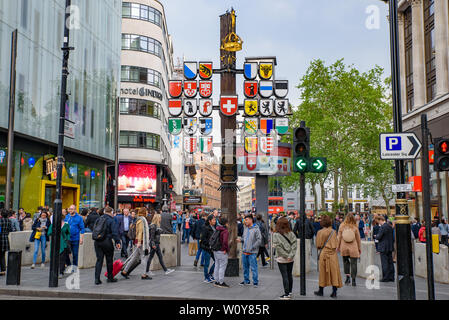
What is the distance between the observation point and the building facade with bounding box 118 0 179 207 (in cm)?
4503

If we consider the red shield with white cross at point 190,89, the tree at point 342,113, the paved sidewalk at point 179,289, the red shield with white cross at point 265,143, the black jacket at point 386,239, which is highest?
the tree at point 342,113

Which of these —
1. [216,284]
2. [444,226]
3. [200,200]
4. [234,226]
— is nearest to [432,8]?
[444,226]

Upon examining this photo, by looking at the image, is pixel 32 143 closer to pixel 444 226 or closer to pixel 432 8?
pixel 444 226

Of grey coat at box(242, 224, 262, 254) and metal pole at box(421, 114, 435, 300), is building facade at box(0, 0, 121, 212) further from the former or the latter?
metal pole at box(421, 114, 435, 300)

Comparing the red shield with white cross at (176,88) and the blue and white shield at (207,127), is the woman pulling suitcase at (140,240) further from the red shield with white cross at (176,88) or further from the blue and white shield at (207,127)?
the blue and white shield at (207,127)

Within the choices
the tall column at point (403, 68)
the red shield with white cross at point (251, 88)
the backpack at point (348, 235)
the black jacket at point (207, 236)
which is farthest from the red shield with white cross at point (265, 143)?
the tall column at point (403, 68)

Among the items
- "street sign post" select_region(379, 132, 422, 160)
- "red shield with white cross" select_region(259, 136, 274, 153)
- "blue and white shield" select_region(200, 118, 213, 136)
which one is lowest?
"street sign post" select_region(379, 132, 422, 160)

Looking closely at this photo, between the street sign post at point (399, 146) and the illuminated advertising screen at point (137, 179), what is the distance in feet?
125

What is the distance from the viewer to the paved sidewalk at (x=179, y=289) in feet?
31.7

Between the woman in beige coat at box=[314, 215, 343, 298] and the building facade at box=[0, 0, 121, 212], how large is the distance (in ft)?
39.0

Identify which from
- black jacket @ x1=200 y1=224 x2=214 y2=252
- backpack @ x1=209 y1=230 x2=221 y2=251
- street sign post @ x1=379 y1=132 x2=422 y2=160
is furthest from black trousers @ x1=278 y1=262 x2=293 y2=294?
street sign post @ x1=379 y1=132 x2=422 y2=160

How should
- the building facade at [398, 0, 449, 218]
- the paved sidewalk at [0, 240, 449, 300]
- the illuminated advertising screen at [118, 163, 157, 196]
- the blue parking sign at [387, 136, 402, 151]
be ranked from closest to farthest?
the blue parking sign at [387, 136, 402, 151], the paved sidewalk at [0, 240, 449, 300], the building facade at [398, 0, 449, 218], the illuminated advertising screen at [118, 163, 157, 196]

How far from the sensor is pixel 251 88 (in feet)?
45.0
